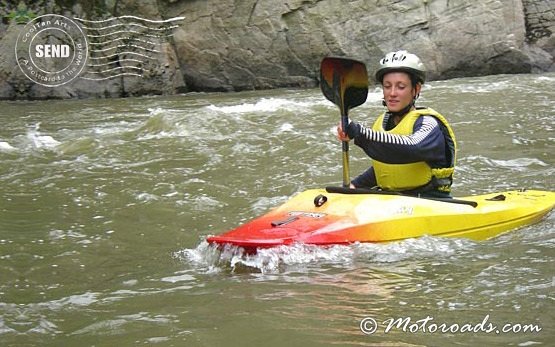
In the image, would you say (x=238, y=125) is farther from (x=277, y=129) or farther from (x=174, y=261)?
(x=174, y=261)

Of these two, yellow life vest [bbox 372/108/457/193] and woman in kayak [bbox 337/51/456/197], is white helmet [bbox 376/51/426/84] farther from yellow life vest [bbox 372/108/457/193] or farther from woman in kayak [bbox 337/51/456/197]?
yellow life vest [bbox 372/108/457/193]

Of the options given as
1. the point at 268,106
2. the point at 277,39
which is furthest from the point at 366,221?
the point at 277,39

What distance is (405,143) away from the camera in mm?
3912

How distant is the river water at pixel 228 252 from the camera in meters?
2.77

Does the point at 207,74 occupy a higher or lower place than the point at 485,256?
higher

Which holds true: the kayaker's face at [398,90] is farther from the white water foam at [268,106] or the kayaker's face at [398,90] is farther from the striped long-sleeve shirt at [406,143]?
the white water foam at [268,106]

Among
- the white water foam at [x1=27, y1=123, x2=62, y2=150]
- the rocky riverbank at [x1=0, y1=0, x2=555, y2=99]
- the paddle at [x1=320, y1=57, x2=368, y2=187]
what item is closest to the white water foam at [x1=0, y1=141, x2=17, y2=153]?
the white water foam at [x1=27, y1=123, x2=62, y2=150]

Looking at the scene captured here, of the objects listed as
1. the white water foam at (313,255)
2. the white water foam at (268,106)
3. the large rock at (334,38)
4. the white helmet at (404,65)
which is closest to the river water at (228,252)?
the white water foam at (313,255)

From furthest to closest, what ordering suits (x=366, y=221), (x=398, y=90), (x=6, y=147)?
(x=6, y=147) < (x=398, y=90) < (x=366, y=221)

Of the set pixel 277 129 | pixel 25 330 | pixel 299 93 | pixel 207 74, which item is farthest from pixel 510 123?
pixel 25 330

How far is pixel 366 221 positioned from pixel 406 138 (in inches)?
20.6

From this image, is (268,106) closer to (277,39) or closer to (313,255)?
(277,39)

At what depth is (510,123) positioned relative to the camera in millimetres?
7652

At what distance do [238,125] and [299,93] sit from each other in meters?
2.75
